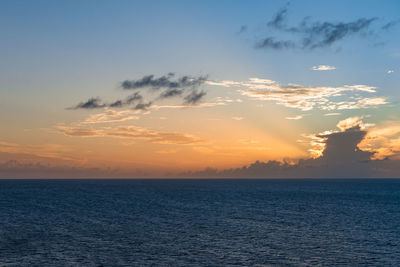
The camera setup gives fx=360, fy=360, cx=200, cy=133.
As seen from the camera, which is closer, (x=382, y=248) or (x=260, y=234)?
(x=382, y=248)

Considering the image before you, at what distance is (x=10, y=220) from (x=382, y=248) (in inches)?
2981

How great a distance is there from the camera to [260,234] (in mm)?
65375

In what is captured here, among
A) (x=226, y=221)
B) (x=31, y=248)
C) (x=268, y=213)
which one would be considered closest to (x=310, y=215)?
(x=268, y=213)

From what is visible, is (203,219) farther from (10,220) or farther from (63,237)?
(10,220)

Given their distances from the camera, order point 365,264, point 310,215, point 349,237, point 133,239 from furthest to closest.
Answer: point 310,215, point 349,237, point 133,239, point 365,264

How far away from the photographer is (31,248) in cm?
5294

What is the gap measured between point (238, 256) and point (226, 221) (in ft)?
110

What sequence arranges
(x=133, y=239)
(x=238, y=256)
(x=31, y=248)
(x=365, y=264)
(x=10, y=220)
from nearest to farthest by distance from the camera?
(x=365, y=264) → (x=238, y=256) → (x=31, y=248) → (x=133, y=239) → (x=10, y=220)

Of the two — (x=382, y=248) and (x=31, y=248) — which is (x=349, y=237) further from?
(x=31, y=248)

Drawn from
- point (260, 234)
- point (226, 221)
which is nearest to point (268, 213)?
point (226, 221)

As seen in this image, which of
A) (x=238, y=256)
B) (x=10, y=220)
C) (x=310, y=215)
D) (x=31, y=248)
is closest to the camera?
(x=238, y=256)

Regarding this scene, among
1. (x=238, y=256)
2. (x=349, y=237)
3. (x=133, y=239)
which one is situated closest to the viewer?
(x=238, y=256)

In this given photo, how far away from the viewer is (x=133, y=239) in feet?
Answer: 198

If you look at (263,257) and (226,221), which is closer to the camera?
(263,257)
